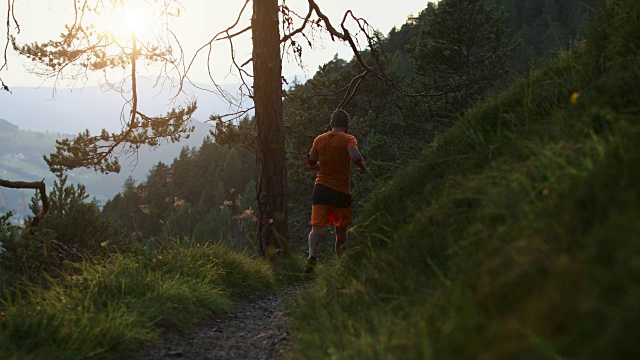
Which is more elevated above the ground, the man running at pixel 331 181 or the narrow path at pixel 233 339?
the man running at pixel 331 181

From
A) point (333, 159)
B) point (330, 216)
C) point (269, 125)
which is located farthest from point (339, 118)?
point (269, 125)

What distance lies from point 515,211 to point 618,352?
3.67 feet

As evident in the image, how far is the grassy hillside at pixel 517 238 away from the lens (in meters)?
1.68

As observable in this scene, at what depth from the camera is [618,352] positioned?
1.51 meters

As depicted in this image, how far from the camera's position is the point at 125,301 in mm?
4055

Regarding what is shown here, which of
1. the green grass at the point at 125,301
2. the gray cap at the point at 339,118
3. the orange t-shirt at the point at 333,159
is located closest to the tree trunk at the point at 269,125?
the orange t-shirt at the point at 333,159

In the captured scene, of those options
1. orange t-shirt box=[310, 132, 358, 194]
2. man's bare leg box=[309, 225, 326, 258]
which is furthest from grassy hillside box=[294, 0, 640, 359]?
man's bare leg box=[309, 225, 326, 258]

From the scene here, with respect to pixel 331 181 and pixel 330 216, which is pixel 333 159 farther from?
pixel 330 216

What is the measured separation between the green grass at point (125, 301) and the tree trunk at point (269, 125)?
1684 millimetres

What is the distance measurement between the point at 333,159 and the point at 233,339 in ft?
10.1

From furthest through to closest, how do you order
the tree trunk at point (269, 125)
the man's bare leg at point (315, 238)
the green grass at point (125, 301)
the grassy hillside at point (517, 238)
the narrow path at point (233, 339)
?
the tree trunk at point (269, 125)
the man's bare leg at point (315, 238)
the narrow path at point (233, 339)
the green grass at point (125, 301)
the grassy hillside at point (517, 238)

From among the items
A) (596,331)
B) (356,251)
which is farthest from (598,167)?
(356,251)

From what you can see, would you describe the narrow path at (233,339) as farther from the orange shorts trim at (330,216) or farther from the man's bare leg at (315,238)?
the orange shorts trim at (330,216)

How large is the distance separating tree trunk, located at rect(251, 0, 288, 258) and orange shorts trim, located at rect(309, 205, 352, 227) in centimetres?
124
